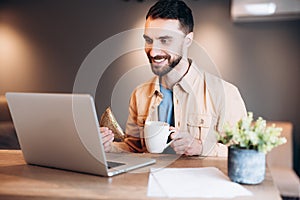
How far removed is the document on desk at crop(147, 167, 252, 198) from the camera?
2.64 feet

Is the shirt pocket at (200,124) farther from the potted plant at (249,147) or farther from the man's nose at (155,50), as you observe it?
Answer: the potted plant at (249,147)

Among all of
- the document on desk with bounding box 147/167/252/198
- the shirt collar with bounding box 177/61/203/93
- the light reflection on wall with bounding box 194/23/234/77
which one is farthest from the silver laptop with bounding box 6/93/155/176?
the light reflection on wall with bounding box 194/23/234/77

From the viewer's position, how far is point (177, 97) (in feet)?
5.75

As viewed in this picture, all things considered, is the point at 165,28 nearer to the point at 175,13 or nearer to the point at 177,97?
the point at 175,13

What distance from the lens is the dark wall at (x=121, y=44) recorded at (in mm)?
2873

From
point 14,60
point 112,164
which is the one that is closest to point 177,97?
point 112,164

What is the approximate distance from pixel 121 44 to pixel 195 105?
1.56 meters

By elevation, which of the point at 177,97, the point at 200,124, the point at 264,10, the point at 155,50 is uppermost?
the point at 264,10

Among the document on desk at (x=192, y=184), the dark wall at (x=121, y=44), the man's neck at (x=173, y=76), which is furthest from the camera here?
the dark wall at (x=121, y=44)

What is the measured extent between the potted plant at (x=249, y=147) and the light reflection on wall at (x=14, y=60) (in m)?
2.85

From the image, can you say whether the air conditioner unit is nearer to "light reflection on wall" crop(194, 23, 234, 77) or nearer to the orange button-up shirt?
"light reflection on wall" crop(194, 23, 234, 77)

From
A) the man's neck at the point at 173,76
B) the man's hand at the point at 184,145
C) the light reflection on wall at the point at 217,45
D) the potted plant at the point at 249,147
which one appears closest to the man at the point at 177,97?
the man's neck at the point at 173,76

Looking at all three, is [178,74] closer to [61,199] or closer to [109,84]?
[61,199]

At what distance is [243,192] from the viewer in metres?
0.81
